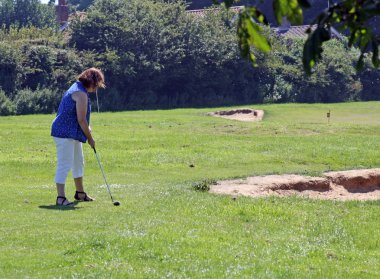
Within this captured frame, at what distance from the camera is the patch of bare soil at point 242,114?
3753 centimetres

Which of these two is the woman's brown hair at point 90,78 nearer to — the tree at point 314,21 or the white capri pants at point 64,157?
the white capri pants at point 64,157

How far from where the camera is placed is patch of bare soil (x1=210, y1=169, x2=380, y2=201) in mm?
15922

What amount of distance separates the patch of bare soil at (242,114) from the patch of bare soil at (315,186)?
736 inches

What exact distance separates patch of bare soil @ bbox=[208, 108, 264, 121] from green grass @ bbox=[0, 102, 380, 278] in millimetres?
12680

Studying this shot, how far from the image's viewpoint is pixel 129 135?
2717cm

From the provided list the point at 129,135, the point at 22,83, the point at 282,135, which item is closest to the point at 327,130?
the point at 282,135

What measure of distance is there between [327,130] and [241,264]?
70.6 feet

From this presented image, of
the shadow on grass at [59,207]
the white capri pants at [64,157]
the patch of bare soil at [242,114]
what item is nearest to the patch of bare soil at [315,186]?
the white capri pants at [64,157]

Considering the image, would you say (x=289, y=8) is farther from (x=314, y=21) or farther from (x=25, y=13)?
(x=25, y=13)

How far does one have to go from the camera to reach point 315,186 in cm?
1728

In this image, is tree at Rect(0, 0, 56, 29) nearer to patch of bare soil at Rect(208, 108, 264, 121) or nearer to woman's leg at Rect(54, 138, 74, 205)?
patch of bare soil at Rect(208, 108, 264, 121)

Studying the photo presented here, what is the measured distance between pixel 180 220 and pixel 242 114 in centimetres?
2784

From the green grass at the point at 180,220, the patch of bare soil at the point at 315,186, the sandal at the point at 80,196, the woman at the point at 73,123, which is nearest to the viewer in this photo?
the green grass at the point at 180,220

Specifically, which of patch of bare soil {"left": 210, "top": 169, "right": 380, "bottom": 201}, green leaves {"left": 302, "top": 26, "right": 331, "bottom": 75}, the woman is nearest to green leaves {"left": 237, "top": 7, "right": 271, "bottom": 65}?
green leaves {"left": 302, "top": 26, "right": 331, "bottom": 75}
